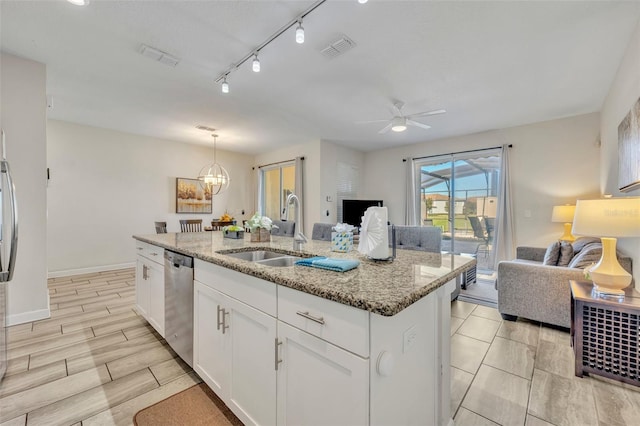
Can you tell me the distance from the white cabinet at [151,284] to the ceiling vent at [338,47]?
7.55 ft

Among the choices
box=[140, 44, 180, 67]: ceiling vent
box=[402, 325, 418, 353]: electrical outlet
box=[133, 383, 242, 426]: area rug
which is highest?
box=[140, 44, 180, 67]: ceiling vent

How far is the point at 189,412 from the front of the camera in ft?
5.09

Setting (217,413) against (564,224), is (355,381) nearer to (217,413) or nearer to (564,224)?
(217,413)

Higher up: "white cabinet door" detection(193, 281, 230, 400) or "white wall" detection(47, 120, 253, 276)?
"white wall" detection(47, 120, 253, 276)

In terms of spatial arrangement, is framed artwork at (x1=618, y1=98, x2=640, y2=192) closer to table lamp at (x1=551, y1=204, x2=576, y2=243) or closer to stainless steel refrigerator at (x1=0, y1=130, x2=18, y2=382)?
table lamp at (x1=551, y1=204, x2=576, y2=243)

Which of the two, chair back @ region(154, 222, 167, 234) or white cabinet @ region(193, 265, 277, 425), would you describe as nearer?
white cabinet @ region(193, 265, 277, 425)

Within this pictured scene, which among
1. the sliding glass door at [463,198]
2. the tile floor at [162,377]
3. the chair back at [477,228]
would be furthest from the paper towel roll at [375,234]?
the chair back at [477,228]

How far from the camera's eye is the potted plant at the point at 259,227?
2346 mm

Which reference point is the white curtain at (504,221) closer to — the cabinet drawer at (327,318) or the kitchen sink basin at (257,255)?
the kitchen sink basin at (257,255)

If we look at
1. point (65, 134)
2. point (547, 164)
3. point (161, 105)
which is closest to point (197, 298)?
point (161, 105)

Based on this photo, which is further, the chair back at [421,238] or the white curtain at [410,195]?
the white curtain at [410,195]

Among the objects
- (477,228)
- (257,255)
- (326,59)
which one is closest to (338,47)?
(326,59)

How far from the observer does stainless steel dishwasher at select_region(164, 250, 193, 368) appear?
1828 mm

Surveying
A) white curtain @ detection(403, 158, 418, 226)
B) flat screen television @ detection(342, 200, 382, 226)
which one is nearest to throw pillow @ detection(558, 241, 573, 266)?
white curtain @ detection(403, 158, 418, 226)
